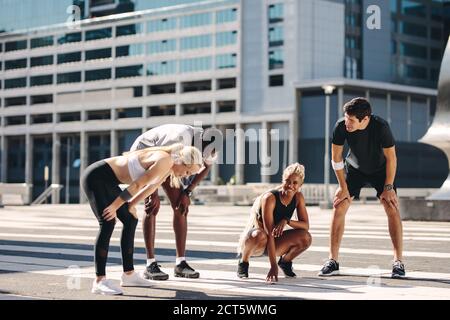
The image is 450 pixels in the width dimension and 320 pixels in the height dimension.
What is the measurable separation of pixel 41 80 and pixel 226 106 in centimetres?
2521

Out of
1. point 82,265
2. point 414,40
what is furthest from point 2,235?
point 414,40

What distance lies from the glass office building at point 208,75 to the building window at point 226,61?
0.32ft

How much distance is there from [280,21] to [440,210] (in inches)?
2213

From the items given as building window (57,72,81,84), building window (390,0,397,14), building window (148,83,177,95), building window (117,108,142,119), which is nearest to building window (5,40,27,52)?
building window (57,72,81,84)

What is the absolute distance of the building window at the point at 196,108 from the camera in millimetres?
83062

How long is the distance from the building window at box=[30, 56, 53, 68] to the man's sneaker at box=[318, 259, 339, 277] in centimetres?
8829

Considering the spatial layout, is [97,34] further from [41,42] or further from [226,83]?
[226,83]

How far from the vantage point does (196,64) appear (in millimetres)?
82875

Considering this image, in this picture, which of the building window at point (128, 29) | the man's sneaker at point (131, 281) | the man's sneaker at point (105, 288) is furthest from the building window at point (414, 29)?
the man's sneaker at point (105, 288)

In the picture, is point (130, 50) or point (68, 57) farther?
point (68, 57)

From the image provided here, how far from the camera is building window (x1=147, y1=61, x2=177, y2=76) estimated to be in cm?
8444

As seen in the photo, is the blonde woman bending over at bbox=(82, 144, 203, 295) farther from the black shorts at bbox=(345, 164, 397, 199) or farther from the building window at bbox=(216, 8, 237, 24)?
the building window at bbox=(216, 8, 237, 24)

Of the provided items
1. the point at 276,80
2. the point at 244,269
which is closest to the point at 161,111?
the point at 276,80

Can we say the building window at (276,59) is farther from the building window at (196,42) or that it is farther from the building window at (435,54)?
the building window at (435,54)
